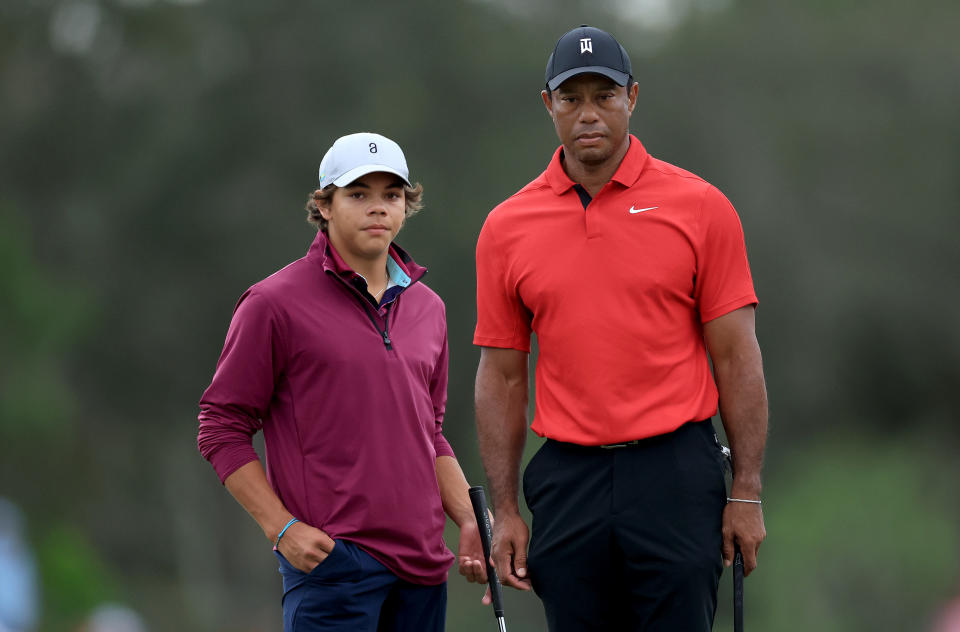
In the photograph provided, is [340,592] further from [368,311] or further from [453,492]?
[368,311]

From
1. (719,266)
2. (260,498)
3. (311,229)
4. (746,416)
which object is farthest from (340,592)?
(311,229)

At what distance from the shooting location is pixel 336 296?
3.92 meters

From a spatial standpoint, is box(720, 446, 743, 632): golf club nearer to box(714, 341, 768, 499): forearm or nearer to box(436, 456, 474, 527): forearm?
box(714, 341, 768, 499): forearm

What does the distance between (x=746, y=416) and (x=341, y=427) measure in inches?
39.8

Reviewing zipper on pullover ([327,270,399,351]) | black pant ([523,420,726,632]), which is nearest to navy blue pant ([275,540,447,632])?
black pant ([523,420,726,632])

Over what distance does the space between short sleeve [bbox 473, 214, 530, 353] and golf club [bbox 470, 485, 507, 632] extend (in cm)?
40

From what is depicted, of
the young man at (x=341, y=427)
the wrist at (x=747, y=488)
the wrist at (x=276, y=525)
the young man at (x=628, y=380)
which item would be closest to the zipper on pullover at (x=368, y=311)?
the young man at (x=341, y=427)

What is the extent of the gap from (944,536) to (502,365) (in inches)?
841

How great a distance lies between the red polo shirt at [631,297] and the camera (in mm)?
3689

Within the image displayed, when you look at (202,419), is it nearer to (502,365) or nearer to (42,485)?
(502,365)

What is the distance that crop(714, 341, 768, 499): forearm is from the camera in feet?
12.0

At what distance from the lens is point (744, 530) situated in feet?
12.0

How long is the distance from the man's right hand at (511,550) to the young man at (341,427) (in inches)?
6.3

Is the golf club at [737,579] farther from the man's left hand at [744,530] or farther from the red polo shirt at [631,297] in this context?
the red polo shirt at [631,297]
